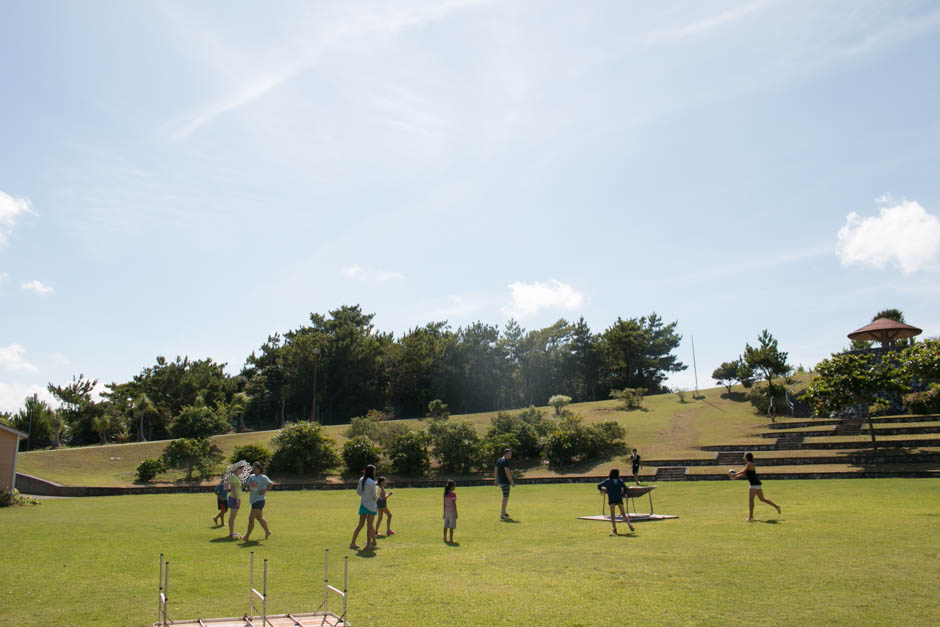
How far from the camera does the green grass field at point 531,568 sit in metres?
6.61

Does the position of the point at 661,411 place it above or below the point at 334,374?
below

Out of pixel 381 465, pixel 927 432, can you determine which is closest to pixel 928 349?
pixel 927 432

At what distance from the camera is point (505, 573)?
8.62 m

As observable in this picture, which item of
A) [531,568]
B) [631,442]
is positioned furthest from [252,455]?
[531,568]

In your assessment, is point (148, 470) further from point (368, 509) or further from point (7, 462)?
point (368, 509)

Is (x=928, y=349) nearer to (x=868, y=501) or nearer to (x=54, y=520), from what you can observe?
(x=868, y=501)

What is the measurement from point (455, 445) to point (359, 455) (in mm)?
4777

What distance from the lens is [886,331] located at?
36.2 m

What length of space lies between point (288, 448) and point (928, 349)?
29950 mm

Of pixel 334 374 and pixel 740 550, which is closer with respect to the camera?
pixel 740 550

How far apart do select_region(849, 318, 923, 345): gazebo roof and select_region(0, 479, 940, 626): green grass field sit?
2320 centimetres

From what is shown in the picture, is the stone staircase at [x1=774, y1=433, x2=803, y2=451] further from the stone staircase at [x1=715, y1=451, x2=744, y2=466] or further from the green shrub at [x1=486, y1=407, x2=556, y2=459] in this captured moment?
the green shrub at [x1=486, y1=407, x2=556, y2=459]

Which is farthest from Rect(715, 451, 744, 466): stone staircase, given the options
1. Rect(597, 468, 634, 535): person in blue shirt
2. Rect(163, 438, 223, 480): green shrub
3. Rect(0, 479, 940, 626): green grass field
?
Rect(163, 438, 223, 480): green shrub

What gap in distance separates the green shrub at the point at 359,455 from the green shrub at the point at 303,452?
123cm
